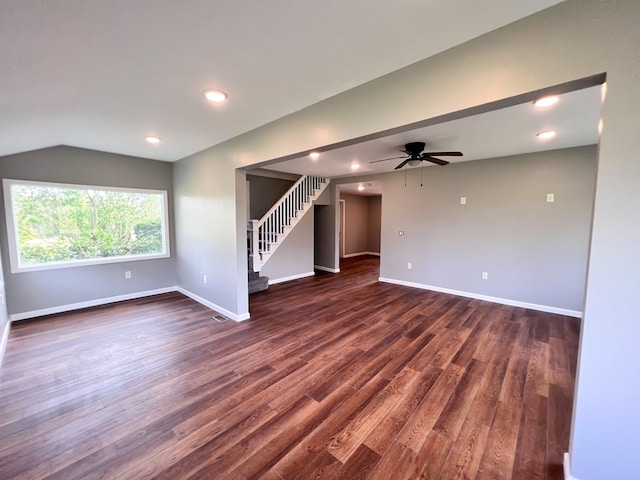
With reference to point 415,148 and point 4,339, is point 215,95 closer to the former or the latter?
point 415,148

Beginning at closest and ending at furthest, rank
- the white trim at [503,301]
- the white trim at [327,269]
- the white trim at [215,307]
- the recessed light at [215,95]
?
1. the recessed light at [215,95]
2. the white trim at [215,307]
3. the white trim at [503,301]
4. the white trim at [327,269]

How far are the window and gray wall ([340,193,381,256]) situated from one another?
243 inches

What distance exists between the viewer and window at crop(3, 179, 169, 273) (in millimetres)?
3602

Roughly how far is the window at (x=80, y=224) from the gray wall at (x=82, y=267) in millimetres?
98

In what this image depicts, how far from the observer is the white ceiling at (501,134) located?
2.36 m

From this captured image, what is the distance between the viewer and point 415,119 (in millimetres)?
1719

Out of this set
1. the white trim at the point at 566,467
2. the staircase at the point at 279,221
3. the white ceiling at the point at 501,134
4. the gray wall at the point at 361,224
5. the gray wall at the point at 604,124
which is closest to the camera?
the gray wall at the point at 604,124

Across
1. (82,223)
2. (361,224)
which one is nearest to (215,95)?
(82,223)

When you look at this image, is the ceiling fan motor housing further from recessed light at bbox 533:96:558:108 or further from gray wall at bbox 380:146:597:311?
gray wall at bbox 380:146:597:311

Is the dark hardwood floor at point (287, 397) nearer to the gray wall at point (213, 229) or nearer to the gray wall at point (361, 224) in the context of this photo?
the gray wall at point (213, 229)

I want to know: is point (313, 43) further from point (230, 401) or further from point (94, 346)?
point (94, 346)

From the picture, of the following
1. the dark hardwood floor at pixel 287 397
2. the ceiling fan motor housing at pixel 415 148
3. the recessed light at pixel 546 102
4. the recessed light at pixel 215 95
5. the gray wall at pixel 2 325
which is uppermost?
the recessed light at pixel 215 95

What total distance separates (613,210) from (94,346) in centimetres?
448

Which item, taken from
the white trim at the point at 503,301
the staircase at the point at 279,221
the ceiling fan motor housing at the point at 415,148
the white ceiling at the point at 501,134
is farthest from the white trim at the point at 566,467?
the staircase at the point at 279,221
